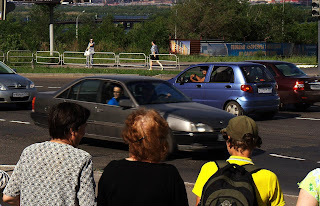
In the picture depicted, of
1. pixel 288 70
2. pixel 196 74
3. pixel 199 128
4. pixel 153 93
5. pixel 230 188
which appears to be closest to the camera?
pixel 230 188

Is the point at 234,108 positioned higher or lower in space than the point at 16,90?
lower

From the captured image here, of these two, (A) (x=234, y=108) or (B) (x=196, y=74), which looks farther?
(B) (x=196, y=74)

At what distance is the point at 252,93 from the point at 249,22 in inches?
2865

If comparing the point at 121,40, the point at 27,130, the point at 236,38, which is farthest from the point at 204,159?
the point at 236,38

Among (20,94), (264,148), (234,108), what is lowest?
(264,148)

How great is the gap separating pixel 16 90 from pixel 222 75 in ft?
18.7

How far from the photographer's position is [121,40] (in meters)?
68.6

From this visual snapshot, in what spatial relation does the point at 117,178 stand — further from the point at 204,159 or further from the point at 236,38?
the point at 236,38

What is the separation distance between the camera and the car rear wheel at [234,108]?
1645cm

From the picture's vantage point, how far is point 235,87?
1662 centimetres

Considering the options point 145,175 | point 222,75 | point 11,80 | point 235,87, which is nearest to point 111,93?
point 235,87

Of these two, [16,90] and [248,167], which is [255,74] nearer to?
[16,90]

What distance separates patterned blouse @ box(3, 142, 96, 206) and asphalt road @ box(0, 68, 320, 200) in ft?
16.6

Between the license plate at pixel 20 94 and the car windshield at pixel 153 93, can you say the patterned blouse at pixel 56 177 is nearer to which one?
the car windshield at pixel 153 93
